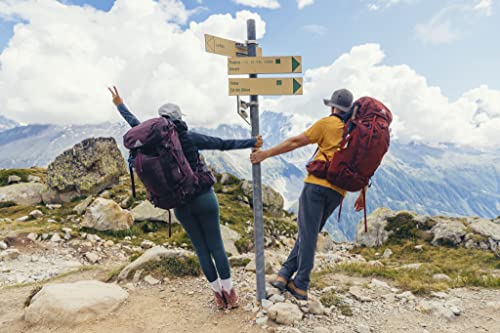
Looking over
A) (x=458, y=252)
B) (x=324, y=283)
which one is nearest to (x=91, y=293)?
(x=324, y=283)

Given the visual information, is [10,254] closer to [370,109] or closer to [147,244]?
[147,244]

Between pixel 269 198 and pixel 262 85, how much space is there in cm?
1946

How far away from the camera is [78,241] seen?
1262cm

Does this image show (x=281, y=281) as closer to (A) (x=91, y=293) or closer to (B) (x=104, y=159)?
(A) (x=91, y=293)

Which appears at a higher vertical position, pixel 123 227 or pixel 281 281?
pixel 281 281

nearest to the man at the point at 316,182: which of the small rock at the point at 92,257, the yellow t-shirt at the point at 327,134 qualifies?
the yellow t-shirt at the point at 327,134

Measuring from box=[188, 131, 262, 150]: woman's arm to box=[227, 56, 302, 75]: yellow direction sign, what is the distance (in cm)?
118

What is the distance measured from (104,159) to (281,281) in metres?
17.8

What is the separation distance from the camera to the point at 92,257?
11453 mm

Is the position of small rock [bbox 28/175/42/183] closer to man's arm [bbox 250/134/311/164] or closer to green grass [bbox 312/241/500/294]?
green grass [bbox 312/241/500/294]

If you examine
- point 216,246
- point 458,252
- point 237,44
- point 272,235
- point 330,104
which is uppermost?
point 237,44

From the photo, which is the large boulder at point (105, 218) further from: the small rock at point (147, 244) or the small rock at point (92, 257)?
the small rock at point (92, 257)

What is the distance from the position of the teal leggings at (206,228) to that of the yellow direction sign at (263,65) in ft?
7.00

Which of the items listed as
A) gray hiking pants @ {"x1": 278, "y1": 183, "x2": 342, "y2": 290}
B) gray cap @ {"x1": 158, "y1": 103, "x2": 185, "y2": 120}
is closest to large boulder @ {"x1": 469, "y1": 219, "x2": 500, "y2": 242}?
gray hiking pants @ {"x1": 278, "y1": 183, "x2": 342, "y2": 290}
